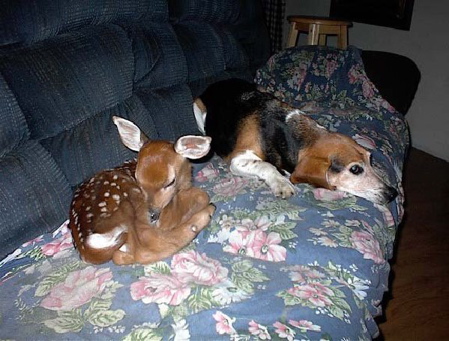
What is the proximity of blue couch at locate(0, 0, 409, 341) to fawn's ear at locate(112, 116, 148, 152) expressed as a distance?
0.73ft

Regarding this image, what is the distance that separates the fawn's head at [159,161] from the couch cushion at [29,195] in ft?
1.06

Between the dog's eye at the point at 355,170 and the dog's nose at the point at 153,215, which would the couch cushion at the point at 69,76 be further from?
the dog's eye at the point at 355,170

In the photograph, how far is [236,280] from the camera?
1.50m

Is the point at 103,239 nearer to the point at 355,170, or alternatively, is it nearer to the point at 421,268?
the point at 355,170

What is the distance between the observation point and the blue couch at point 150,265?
1.36 metres

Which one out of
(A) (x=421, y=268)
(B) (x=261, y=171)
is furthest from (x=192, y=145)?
(A) (x=421, y=268)

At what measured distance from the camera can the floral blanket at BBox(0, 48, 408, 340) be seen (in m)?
1.32

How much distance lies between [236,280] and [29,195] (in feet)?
2.75

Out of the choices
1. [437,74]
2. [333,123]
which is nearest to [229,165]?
[333,123]

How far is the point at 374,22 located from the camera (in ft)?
16.5

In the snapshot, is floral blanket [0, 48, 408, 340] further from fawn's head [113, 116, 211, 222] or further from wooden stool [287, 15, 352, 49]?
wooden stool [287, 15, 352, 49]

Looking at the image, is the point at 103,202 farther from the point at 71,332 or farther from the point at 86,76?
the point at 86,76

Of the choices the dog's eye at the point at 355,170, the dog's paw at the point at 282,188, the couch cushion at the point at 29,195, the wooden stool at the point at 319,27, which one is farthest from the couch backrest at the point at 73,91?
the wooden stool at the point at 319,27

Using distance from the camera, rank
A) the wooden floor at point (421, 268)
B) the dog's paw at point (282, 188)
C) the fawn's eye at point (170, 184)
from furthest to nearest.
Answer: the wooden floor at point (421, 268)
the dog's paw at point (282, 188)
the fawn's eye at point (170, 184)
